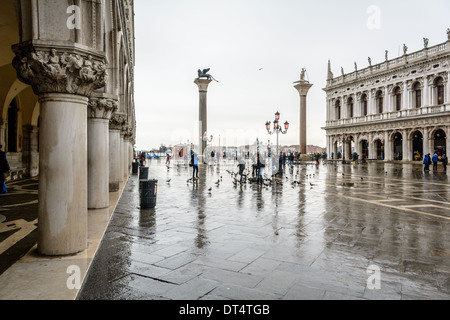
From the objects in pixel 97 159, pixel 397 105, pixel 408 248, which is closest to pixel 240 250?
pixel 408 248

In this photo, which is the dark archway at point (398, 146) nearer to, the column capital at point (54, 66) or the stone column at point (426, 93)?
the stone column at point (426, 93)

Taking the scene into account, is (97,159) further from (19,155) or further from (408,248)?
(19,155)

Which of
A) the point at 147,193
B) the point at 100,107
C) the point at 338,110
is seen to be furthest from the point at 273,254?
the point at 338,110

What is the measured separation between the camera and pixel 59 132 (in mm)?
4227

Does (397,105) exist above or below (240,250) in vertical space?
above

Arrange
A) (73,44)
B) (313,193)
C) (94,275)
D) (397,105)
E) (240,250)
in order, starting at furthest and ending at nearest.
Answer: (397,105) < (313,193) < (240,250) < (73,44) < (94,275)

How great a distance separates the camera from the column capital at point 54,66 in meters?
4.04

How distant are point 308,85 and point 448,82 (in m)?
15.7

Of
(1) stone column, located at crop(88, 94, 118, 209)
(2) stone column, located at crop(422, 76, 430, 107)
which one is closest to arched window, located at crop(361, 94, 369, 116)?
(2) stone column, located at crop(422, 76, 430, 107)

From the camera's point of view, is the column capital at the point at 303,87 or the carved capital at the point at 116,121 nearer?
the carved capital at the point at 116,121

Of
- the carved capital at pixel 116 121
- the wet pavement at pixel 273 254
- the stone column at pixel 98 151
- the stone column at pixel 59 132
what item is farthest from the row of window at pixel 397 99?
the stone column at pixel 59 132

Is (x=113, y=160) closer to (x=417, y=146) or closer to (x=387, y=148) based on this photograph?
(x=387, y=148)

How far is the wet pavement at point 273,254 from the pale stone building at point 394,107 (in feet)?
112

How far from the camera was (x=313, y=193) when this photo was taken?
11672 millimetres
